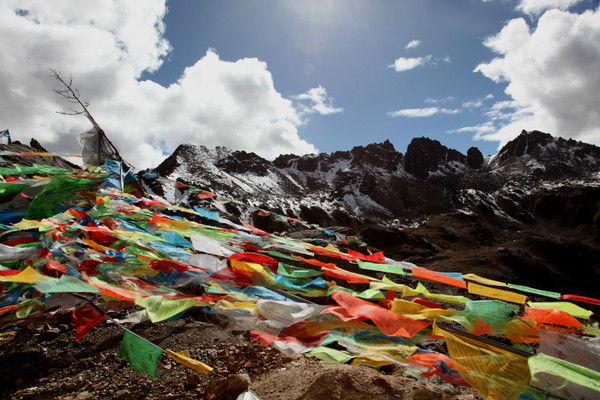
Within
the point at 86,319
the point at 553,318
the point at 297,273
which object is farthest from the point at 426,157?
the point at 86,319

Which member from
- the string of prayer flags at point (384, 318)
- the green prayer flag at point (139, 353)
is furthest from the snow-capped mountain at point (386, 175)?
the green prayer flag at point (139, 353)

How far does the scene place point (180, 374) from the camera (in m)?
3.04

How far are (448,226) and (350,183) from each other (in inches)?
3489

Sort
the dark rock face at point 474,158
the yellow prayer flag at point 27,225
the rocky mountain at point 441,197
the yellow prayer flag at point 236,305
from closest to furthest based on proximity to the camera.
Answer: the yellow prayer flag at point 236,305
the yellow prayer flag at point 27,225
the rocky mountain at point 441,197
the dark rock face at point 474,158

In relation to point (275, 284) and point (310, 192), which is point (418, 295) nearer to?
point (275, 284)

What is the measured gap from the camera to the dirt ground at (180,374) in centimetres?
235

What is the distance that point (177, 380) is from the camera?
2938 mm

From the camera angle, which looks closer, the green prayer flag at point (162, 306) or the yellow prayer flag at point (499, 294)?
the green prayer flag at point (162, 306)

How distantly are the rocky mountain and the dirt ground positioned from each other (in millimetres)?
4069

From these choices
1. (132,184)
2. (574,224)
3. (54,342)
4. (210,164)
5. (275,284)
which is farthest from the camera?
(210,164)

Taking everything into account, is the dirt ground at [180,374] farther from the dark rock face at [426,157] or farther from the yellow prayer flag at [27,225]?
the dark rock face at [426,157]

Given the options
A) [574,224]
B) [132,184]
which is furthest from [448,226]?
[132,184]

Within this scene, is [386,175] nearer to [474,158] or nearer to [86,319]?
[474,158]

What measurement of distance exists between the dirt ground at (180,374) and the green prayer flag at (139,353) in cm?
83
